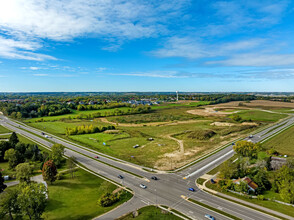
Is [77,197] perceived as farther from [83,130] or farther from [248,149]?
[83,130]

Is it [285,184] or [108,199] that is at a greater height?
[285,184]

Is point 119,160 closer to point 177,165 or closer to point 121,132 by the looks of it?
point 177,165

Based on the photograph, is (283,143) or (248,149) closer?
(248,149)

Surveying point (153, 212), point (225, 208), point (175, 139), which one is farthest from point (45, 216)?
point (175, 139)

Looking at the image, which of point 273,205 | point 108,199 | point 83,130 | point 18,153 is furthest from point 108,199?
point 83,130

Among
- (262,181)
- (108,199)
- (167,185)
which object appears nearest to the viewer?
(108,199)

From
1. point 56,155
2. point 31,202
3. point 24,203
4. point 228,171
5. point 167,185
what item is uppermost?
point 228,171

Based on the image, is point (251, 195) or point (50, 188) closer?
point (251, 195)
